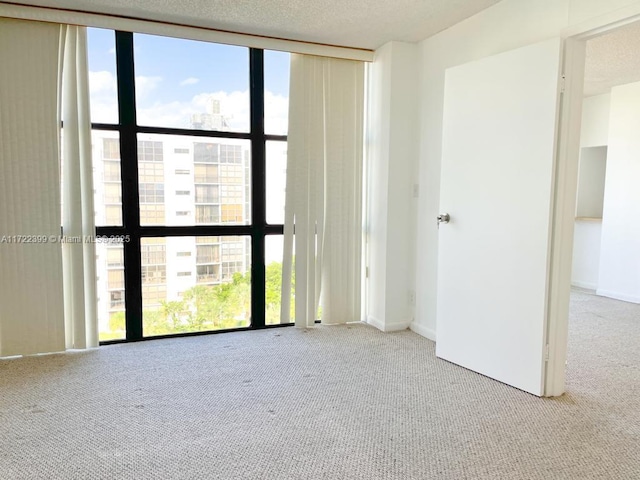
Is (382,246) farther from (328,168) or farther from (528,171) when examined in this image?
(528,171)

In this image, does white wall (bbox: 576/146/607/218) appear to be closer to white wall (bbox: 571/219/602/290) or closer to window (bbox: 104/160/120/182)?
white wall (bbox: 571/219/602/290)

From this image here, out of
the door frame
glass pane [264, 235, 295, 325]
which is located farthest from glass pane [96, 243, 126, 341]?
the door frame

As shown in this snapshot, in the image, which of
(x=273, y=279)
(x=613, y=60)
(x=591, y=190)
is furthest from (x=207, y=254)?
(x=591, y=190)

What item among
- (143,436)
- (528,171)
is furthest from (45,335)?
(528,171)

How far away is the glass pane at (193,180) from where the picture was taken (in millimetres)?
3305

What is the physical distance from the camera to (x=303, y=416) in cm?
221

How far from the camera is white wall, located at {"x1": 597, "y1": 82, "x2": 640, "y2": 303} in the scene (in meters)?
4.81

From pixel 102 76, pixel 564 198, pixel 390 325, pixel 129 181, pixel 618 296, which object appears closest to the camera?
pixel 564 198

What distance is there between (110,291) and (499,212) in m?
2.90

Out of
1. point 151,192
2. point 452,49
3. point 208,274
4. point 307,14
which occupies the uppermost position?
point 307,14

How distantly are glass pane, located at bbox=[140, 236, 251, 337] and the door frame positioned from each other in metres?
2.32

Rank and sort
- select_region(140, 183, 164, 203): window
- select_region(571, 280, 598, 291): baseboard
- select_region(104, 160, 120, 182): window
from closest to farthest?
1. select_region(104, 160, 120, 182): window
2. select_region(140, 183, 164, 203): window
3. select_region(571, 280, 598, 291): baseboard

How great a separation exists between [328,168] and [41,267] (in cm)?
232

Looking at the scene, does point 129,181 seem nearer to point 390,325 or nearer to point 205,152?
point 205,152
